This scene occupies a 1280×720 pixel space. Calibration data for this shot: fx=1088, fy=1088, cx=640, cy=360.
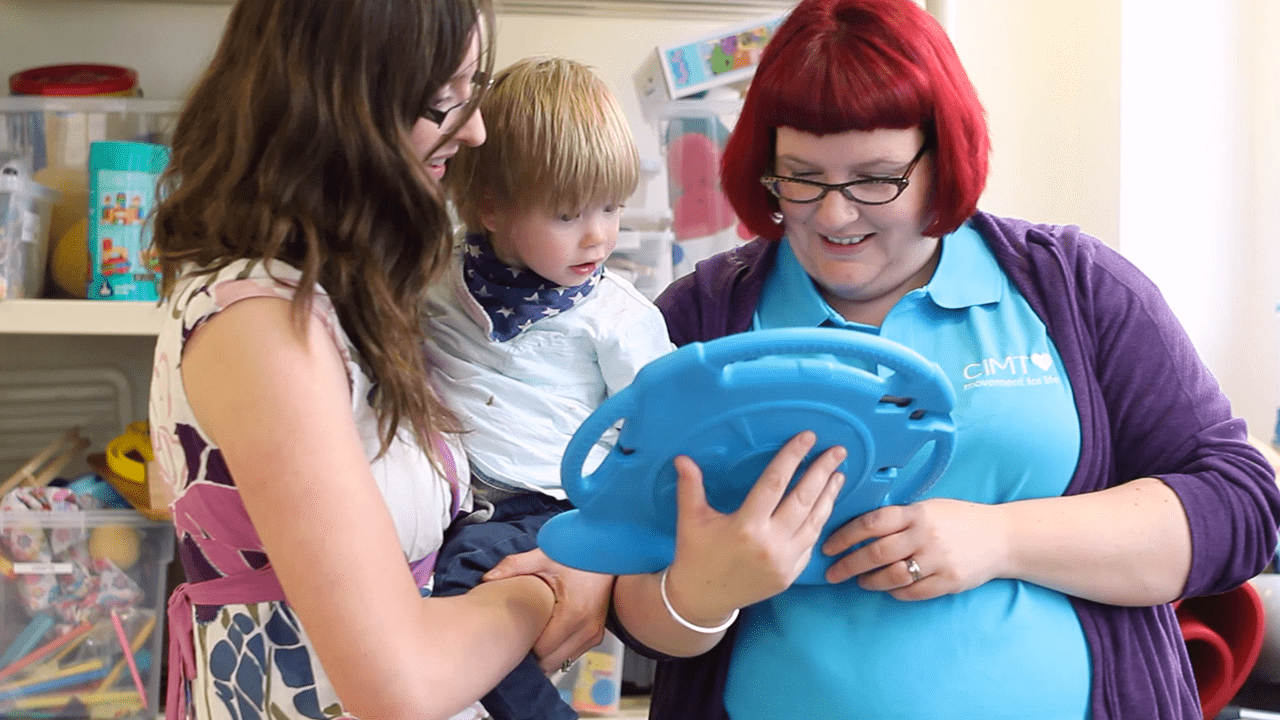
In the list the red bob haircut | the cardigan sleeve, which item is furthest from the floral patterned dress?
the cardigan sleeve

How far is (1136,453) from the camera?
1.07 m

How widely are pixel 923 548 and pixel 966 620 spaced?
0.12 m

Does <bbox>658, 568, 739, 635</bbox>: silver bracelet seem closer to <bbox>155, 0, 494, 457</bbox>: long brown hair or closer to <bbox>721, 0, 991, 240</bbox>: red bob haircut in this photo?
<bbox>155, 0, 494, 457</bbox>: long brown hair

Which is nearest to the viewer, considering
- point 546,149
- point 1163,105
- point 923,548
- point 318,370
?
point 318,370

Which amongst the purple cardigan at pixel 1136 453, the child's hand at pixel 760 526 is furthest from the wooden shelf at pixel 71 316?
the child's hand at pixel 760 526

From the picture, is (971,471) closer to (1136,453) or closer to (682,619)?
(1136,453)

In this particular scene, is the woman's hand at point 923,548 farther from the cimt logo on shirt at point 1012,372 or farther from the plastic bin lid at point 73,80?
the plastic bin lid at point 73,80

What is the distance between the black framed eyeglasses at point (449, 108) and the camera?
2.66ft

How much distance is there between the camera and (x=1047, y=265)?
1.10 metres

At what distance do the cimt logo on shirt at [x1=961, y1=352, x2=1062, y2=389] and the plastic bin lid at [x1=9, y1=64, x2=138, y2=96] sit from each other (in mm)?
1377

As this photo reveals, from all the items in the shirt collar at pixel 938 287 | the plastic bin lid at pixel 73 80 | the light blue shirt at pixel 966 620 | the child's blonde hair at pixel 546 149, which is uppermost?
the plastic bin lid at pixel 73 80

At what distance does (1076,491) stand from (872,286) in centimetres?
28

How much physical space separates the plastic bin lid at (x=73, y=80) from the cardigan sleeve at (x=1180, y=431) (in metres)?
1.44

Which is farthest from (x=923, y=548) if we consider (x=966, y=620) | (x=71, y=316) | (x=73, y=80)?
(x=73, y=80)
